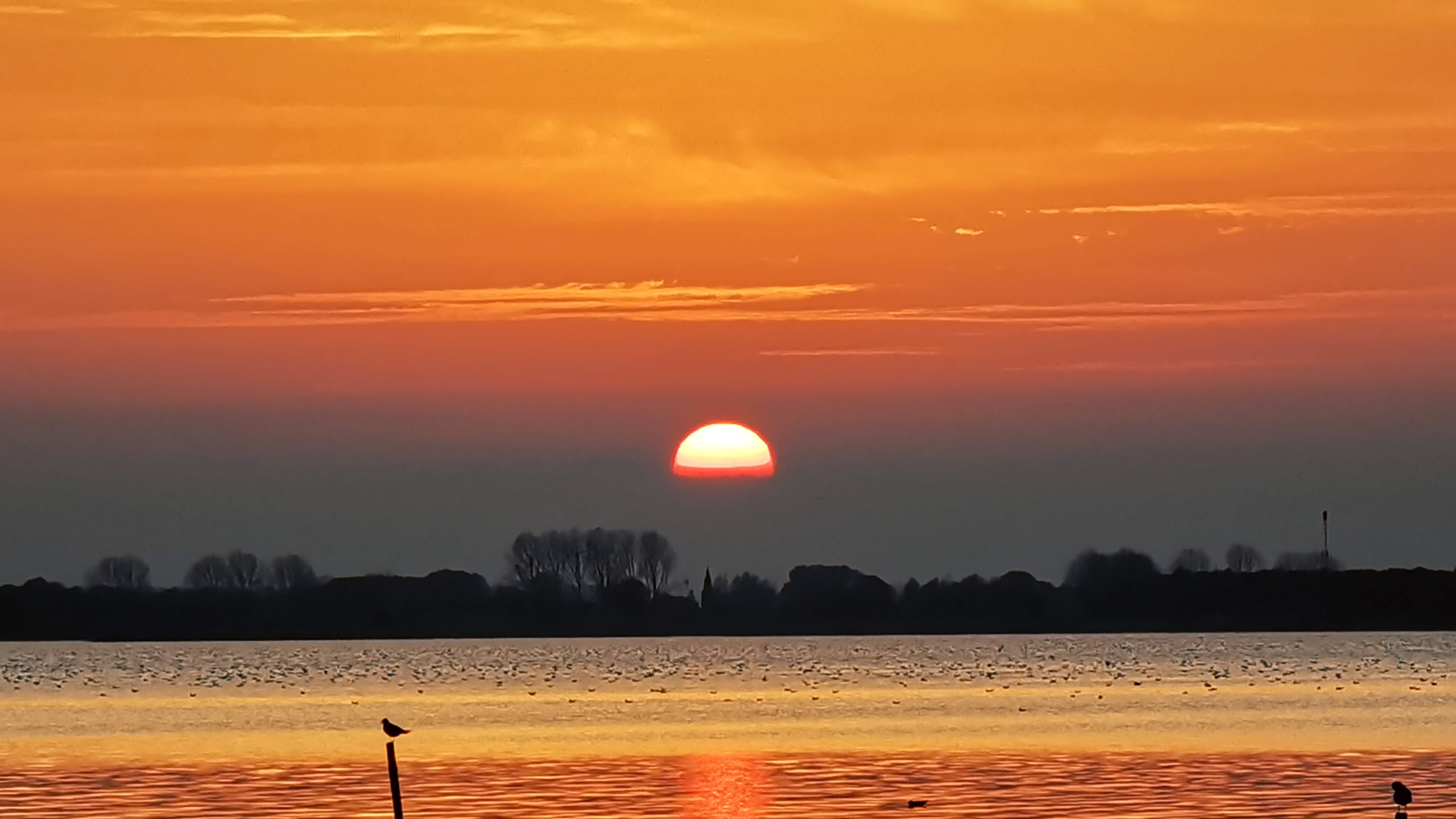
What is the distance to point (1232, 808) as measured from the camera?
49188mm

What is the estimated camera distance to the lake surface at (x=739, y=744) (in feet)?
168

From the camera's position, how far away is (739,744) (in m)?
68.3

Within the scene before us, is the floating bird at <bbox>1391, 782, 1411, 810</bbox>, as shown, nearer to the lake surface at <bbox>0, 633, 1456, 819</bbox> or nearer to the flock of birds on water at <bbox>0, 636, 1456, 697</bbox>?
the lake surface at <bbox>0, 633, 1456, 819</bbox>

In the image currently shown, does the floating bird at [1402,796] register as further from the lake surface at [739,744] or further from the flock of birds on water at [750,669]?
the flock of birds on water at [750,669]

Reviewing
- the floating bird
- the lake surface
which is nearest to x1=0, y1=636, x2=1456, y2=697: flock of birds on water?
the lake surface

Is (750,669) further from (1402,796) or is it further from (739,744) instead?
(1402,796)

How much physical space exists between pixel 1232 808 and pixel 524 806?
14207 millimetres

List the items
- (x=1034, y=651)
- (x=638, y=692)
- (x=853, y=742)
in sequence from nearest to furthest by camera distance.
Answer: (x=853, y=742) < (x=638, y=692) < (x=1034, y=651)

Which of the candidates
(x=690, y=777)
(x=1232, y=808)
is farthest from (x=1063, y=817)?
(x=690, y=777)

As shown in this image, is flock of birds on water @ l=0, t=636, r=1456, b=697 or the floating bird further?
flock of birds on water @ l=0, t=636, r=1456, b=697

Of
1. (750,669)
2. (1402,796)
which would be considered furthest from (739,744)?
(750,669)

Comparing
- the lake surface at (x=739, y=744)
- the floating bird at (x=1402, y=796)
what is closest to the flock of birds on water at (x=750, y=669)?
the lake surface at (x=739, y=744)

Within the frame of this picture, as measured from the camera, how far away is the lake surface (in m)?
51.2

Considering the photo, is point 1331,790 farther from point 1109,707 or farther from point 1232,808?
point 1109,707
